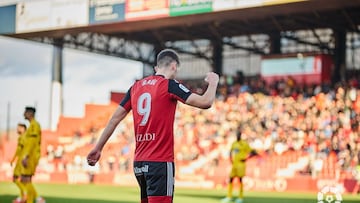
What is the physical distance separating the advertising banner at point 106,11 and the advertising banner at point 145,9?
0.28 m

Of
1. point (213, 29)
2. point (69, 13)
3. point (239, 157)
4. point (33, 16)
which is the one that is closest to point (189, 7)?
point (69, 13)

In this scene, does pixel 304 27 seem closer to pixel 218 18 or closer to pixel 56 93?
pixel 218 18

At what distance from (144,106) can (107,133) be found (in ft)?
1.41

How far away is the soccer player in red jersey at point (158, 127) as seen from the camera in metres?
6.11

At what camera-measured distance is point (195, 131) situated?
29359 millimetres

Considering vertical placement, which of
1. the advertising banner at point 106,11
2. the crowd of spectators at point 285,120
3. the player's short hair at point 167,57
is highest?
the advertising banner at point 106,11

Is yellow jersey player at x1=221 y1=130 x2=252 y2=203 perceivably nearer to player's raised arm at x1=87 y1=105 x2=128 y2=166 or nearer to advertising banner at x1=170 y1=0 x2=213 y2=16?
advertising banner at x1=170 y1=0 x2=213 y2=16

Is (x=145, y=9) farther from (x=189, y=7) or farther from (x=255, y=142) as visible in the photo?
(x=255, y=142)

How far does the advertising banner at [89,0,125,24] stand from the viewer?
2709 centimetres

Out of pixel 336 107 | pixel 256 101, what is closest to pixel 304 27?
pixel 256 101

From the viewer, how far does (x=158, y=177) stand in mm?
6113

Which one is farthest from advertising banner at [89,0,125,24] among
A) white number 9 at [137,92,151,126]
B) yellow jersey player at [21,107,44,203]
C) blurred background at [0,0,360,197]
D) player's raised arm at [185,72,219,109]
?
player's raised arm at [185,72,219,109]

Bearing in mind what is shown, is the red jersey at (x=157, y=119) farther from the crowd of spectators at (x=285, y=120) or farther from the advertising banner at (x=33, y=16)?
the advertising banner at (x=33, y=16)

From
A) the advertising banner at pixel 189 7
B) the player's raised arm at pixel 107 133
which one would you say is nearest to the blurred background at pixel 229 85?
the advertising banner at pixel 189 7
